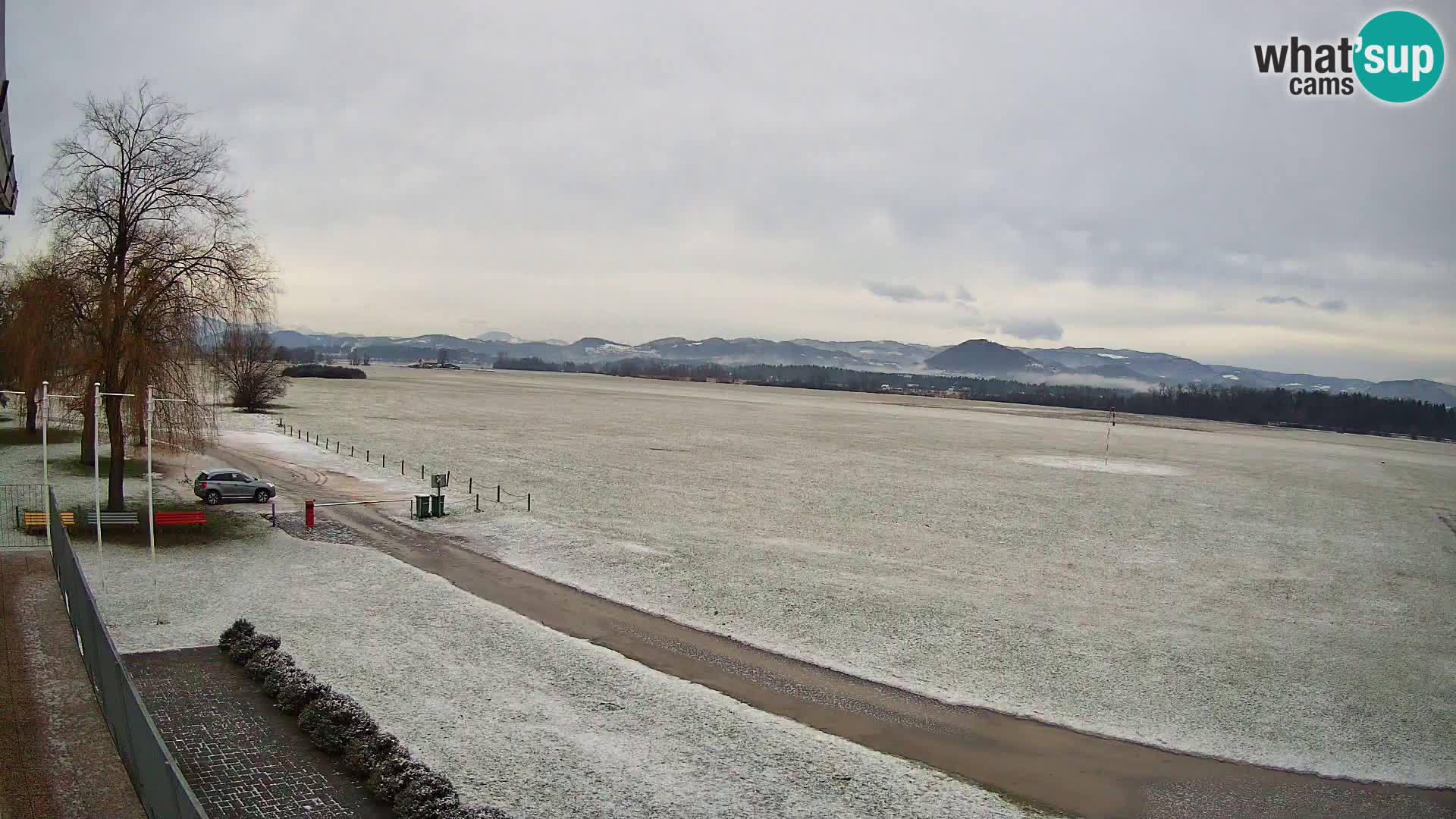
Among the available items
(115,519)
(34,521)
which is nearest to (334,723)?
(34,521)

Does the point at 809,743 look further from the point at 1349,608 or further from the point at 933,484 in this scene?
the point at 933,484

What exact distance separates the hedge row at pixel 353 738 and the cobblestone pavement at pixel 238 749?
19 centimetres

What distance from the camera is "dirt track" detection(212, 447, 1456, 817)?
13.8 meters

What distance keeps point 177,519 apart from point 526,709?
19.9m

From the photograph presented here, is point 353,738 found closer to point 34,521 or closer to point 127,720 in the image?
point 127,720

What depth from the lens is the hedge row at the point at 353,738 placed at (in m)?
12.0

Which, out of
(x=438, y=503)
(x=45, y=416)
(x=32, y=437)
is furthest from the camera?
(x=32, y=437)

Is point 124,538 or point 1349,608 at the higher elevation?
point 124,538

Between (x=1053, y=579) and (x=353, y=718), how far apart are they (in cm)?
2198

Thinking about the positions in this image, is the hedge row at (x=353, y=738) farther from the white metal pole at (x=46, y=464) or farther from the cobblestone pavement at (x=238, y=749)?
the white metal pole at (x=46, y=464)

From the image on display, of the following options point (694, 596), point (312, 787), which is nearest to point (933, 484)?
point (694, 596)

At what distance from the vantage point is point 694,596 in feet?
79.0

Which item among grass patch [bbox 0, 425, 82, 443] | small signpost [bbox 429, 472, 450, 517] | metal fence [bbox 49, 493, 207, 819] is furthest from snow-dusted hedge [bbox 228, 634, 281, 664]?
grass patch [bbox 0, 425, 82, 443]

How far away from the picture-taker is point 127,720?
10.4m
